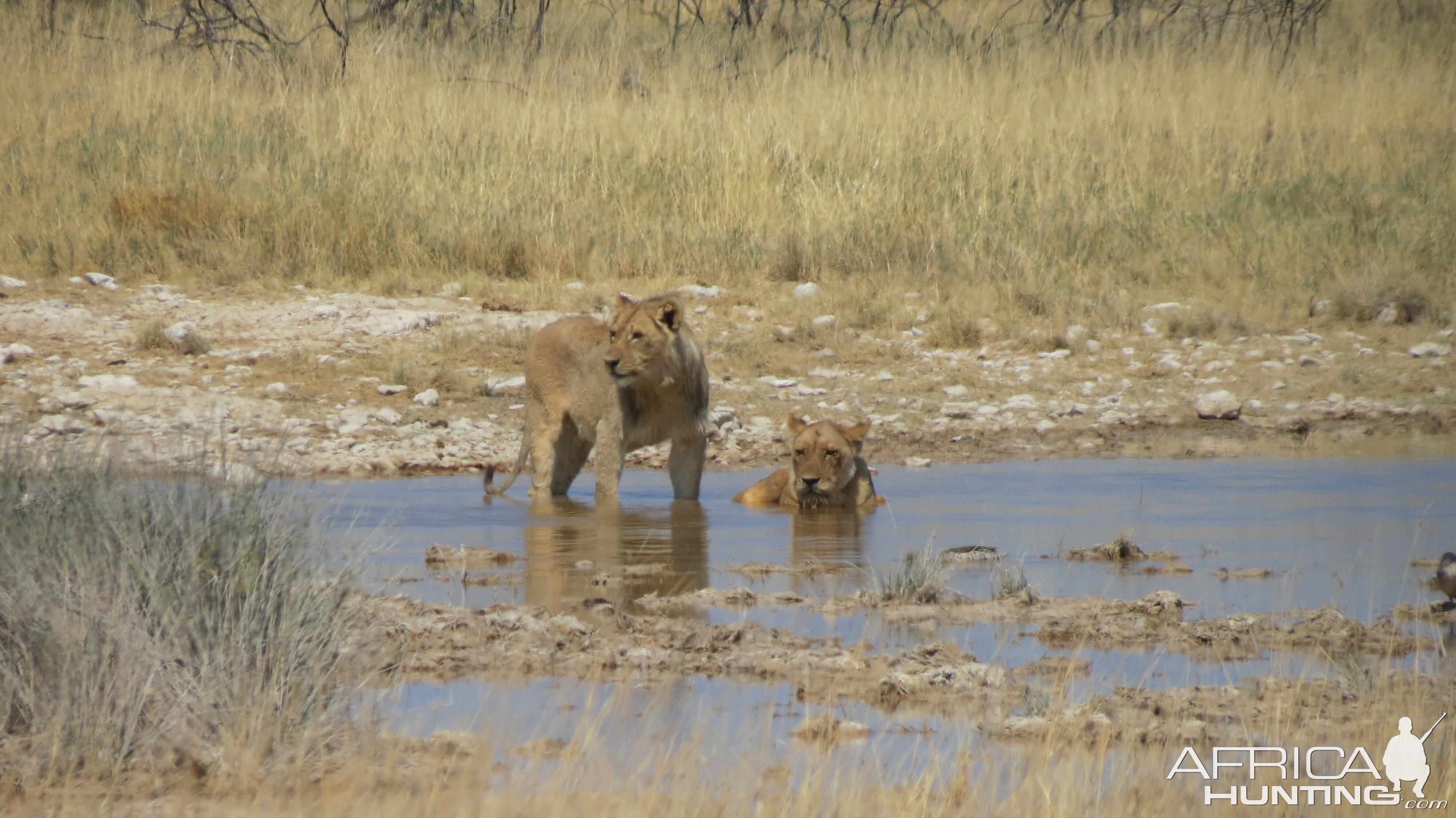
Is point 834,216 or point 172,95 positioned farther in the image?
point 172,95

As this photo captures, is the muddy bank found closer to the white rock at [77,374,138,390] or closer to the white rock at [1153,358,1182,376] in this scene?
the white rock at [77,374,138,390]

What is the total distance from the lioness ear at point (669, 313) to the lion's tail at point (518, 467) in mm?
1351

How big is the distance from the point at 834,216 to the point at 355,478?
23.1 ft

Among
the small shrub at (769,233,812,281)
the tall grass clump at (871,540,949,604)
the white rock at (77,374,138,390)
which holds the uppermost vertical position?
the small shrub at (769,233,812,281)

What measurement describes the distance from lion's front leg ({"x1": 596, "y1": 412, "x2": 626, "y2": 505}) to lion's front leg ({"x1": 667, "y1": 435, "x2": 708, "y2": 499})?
341 mm

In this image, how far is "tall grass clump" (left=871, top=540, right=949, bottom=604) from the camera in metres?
6.18

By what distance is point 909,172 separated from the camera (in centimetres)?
1644

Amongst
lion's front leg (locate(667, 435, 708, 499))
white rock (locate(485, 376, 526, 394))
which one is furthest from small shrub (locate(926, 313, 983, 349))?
lion's front leg (locate(667, 435, 708, 499))

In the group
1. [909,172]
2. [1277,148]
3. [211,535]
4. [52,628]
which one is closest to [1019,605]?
[211,535]

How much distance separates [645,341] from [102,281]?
6738mm

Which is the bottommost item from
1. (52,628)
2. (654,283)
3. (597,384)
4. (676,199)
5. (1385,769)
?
(1385,769)

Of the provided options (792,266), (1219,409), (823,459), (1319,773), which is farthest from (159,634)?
(792,266)

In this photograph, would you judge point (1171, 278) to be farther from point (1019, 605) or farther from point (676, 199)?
point (1019, 605)

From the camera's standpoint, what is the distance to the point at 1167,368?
12938mm
